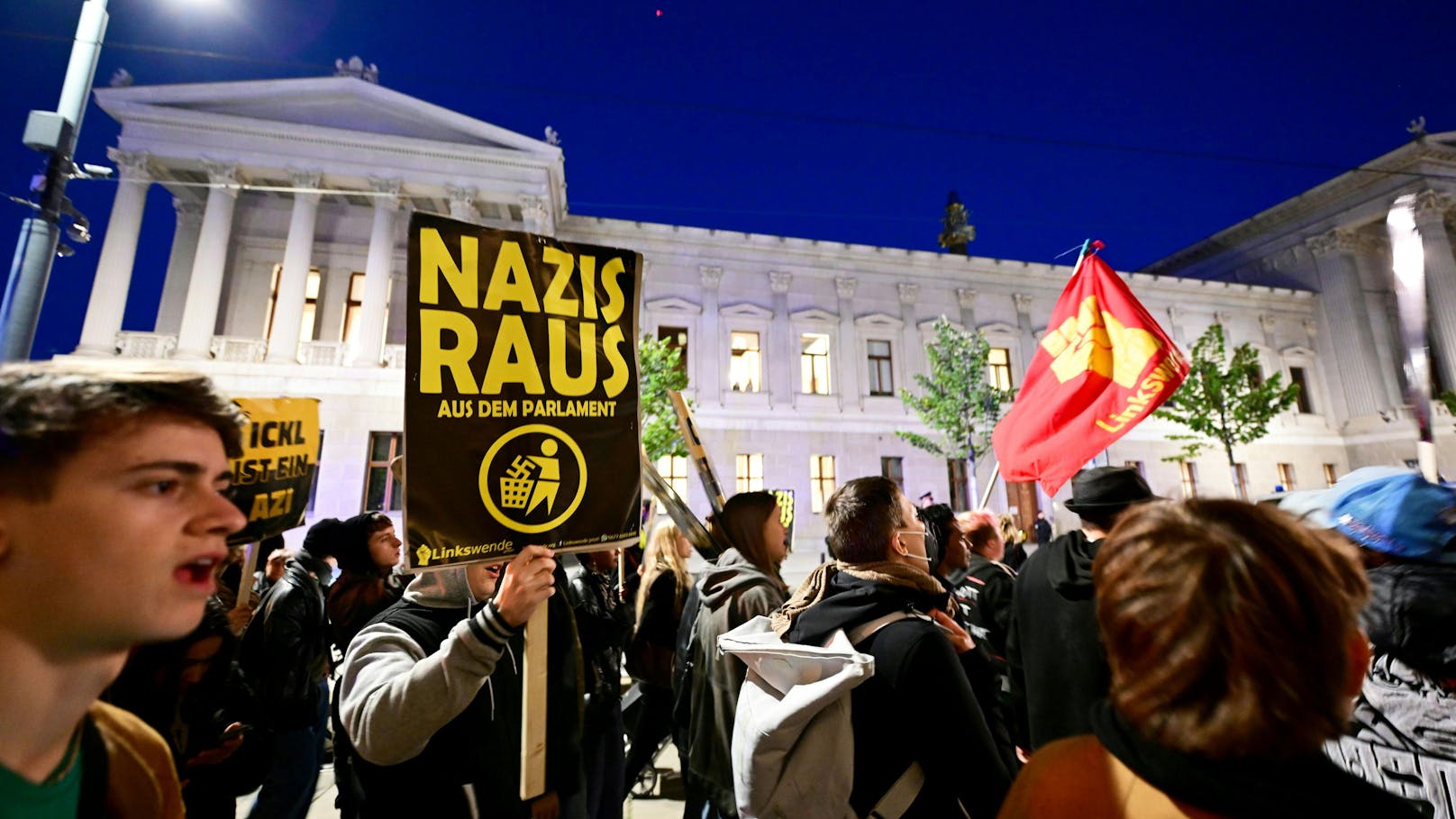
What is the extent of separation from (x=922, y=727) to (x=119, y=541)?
1.90m

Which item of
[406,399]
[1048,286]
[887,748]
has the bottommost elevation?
[887,748]

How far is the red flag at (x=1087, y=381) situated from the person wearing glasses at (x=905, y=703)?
297 centimetres

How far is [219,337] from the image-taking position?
53.4ft

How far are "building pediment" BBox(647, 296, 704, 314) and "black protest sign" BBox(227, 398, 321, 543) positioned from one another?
52.1 feet

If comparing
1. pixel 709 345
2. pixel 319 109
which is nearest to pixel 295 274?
pixel 319 109

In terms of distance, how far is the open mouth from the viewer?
0.94 meters

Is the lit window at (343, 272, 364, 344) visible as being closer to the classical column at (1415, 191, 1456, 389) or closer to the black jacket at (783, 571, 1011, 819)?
the black jacket at (783, 571, 1011, 819)

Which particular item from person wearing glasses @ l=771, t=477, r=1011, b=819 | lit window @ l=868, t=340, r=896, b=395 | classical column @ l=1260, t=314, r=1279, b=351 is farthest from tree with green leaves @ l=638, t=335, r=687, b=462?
classical column @ l=1260, t=314, r=1279, b=351

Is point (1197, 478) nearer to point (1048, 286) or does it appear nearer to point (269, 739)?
point (1048, 286)

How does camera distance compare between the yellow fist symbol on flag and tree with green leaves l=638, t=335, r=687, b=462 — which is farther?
tree with green leaves l=638, t=335, r=687, b=462

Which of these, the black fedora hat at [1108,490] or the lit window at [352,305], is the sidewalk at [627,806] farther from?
the lit window at [352,305]


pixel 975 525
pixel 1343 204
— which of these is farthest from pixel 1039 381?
pixel 1343 204

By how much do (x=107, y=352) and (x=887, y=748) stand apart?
21.3 m

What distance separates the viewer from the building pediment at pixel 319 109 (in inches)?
650
